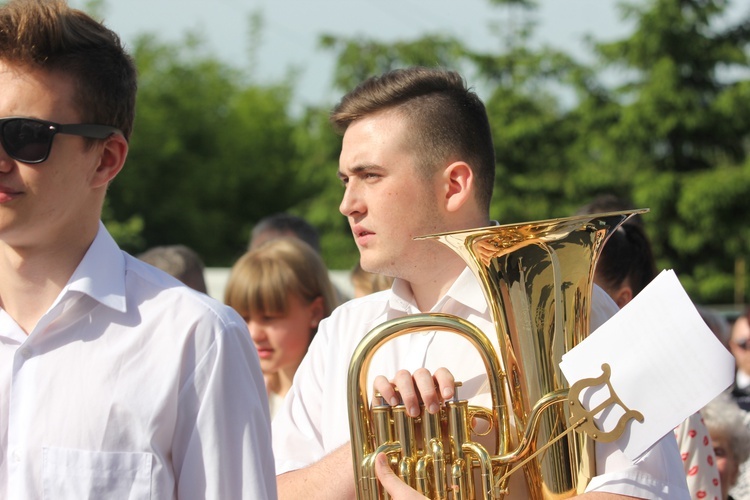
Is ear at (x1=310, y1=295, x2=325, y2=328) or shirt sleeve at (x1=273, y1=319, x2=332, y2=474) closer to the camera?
shirt sleeve at (x1=273, y1=319, x2=332, y2=474)

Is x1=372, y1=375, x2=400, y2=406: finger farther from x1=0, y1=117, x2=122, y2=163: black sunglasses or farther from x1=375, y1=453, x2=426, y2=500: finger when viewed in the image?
x1=0, y1=117, x2=122, y2=163: black sunglasses

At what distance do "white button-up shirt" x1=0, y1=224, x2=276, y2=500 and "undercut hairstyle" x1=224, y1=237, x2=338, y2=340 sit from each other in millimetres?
2683

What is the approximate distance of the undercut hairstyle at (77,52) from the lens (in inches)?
92.9

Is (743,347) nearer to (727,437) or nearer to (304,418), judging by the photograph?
(727,437)

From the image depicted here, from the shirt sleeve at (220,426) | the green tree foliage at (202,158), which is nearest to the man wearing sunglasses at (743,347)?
the shirt sleeve at (220,426)

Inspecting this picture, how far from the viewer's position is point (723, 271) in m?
26.6

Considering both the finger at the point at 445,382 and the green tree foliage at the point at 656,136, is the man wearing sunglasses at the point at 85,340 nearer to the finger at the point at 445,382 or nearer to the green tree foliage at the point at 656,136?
the finger at the point at 445,382

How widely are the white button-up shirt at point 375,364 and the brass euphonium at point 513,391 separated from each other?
4.0 inches

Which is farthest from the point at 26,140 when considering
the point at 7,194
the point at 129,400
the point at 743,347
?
the point at 743,347

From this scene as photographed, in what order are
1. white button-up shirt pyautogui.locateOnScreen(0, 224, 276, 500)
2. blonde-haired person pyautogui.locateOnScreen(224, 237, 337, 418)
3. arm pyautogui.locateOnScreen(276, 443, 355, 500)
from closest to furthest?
1. white button-up shirt pyautogui.locateOnScreen(0, 224, 276, 500)
2. arm pyautogui.locateOnScreen(276, 443, 355, 500)
3. blonde-haired person pyautogui.locateOnScreen(224, 237, 337, 418)

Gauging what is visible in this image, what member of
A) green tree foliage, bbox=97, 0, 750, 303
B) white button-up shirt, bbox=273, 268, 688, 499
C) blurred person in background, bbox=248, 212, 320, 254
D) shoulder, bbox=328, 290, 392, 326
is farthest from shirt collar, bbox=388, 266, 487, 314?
green tree foliage, bbox=97, 0, 750, 303

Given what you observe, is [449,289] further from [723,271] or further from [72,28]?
[723,271]

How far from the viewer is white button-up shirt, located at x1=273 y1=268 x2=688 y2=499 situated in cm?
287

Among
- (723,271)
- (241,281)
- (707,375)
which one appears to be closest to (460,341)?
(707,375)
